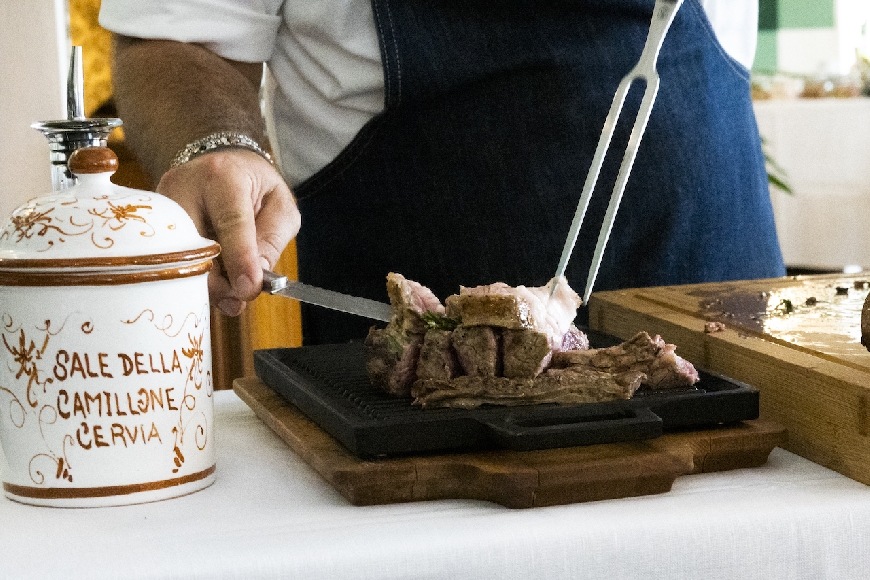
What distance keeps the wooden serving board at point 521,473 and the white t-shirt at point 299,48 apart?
33.1 inches

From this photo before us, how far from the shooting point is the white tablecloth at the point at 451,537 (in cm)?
79

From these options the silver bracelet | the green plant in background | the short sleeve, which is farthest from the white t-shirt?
the green plant in background

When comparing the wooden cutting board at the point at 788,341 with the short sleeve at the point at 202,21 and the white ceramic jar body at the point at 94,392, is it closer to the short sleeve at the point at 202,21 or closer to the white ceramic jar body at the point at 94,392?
the white ceramic jar body at the point at 94,392

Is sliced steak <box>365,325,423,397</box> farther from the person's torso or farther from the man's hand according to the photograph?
the person's torso

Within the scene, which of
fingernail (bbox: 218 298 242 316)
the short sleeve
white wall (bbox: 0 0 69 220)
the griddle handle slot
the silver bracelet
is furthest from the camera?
white wall (bbox: 0 0 69 220)

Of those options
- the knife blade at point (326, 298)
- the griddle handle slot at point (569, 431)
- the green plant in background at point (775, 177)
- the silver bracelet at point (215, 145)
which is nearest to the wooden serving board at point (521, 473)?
the griddle handle slot at point (569, 431)

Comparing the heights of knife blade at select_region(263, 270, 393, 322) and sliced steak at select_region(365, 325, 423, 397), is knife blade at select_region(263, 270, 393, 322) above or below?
above

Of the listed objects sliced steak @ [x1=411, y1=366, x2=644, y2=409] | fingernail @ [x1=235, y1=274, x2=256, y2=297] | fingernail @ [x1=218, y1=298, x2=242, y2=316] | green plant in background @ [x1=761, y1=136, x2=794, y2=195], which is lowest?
sliced steak @ [x1=411, y1=366, x2=644, y2=409]

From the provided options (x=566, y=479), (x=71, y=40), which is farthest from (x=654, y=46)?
(x=71, y=40)

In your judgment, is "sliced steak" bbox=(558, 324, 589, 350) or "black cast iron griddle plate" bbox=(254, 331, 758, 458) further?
"sliced steak" bbox=(558, 324, 589, 350)

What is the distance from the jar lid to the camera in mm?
864

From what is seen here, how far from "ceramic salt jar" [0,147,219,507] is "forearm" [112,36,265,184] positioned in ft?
1.93

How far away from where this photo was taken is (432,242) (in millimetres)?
1720

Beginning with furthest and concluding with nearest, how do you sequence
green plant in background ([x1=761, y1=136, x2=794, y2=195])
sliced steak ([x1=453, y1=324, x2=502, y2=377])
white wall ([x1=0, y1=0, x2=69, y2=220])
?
green plant in background ([x1=761, y1=136, x2=794, y2=195])
white wall ([x1=0, y1=0, x2=69, y2=220])
sliced steak ([x1=453, y1=324, x2=502, y2=377])
